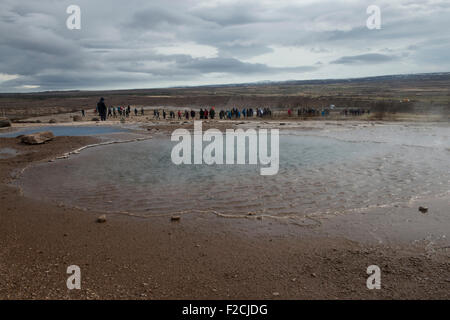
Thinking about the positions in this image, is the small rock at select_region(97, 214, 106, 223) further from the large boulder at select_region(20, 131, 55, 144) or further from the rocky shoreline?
the large boulder at select_region(20, 131, 55, 144)

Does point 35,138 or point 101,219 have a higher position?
point 35,138

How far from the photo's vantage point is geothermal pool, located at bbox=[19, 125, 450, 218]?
8.77 meters

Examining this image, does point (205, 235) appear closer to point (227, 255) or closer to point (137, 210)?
point (227, 255)

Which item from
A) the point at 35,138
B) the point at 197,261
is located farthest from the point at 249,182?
the point at 35,138

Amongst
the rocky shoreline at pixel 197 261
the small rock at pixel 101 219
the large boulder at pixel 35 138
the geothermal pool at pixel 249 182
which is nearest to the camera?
the rocky shoreline at pixel 197 261

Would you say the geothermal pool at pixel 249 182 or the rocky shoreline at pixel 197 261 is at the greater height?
→ the geothermal pool at pixel 249 182

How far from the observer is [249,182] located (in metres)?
11.0

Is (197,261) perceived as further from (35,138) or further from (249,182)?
(35,138)

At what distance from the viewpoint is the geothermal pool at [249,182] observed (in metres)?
8.77

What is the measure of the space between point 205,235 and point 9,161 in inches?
478

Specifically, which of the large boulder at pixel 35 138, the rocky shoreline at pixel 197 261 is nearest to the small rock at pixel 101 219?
the rocky shoreline at pixel 197 261

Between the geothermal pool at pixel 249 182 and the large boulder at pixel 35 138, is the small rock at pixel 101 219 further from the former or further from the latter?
the large boulder at pixel 35 138

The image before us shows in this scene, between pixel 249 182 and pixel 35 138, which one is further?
pixel 35 138
